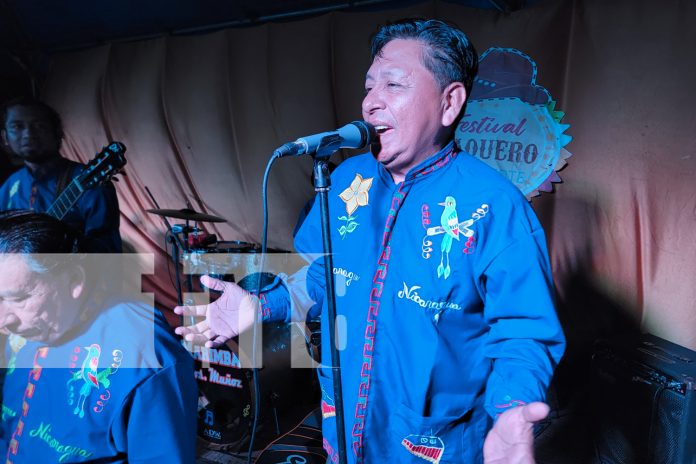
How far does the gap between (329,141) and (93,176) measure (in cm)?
237

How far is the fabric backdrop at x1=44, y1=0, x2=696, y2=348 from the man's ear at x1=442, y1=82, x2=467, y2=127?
6.68 ft

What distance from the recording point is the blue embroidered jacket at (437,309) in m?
1.11

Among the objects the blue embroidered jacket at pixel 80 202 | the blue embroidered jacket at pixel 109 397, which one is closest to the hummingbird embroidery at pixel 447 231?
the blue embroidered jacket at pixel 109 397

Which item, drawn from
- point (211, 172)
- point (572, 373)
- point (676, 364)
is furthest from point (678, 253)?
point (211, 172)

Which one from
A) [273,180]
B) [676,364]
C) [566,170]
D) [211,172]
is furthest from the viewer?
[211,172]

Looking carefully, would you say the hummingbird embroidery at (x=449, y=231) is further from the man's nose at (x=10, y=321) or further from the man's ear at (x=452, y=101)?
the man's nose at (x=10, y=321)

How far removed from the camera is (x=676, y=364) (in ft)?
8.38

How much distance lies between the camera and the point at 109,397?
49.7 inches

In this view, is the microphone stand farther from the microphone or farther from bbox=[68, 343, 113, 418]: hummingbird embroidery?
bbox=[68, 343, 113, 418]: hummingbird embroidery

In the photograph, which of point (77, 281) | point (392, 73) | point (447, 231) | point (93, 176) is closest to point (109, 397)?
point (77, 281)

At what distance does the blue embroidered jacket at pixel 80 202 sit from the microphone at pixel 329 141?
202 centimetres

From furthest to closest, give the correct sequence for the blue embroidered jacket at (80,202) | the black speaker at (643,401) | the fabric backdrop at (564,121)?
1. the blue embroidered jacket at (80,202)
2. the fabric backdrop at (564,121)
3. the black speaker at (643,401)

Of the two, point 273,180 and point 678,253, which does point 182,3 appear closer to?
point 273,180

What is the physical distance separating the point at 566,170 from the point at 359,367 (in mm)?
2364
